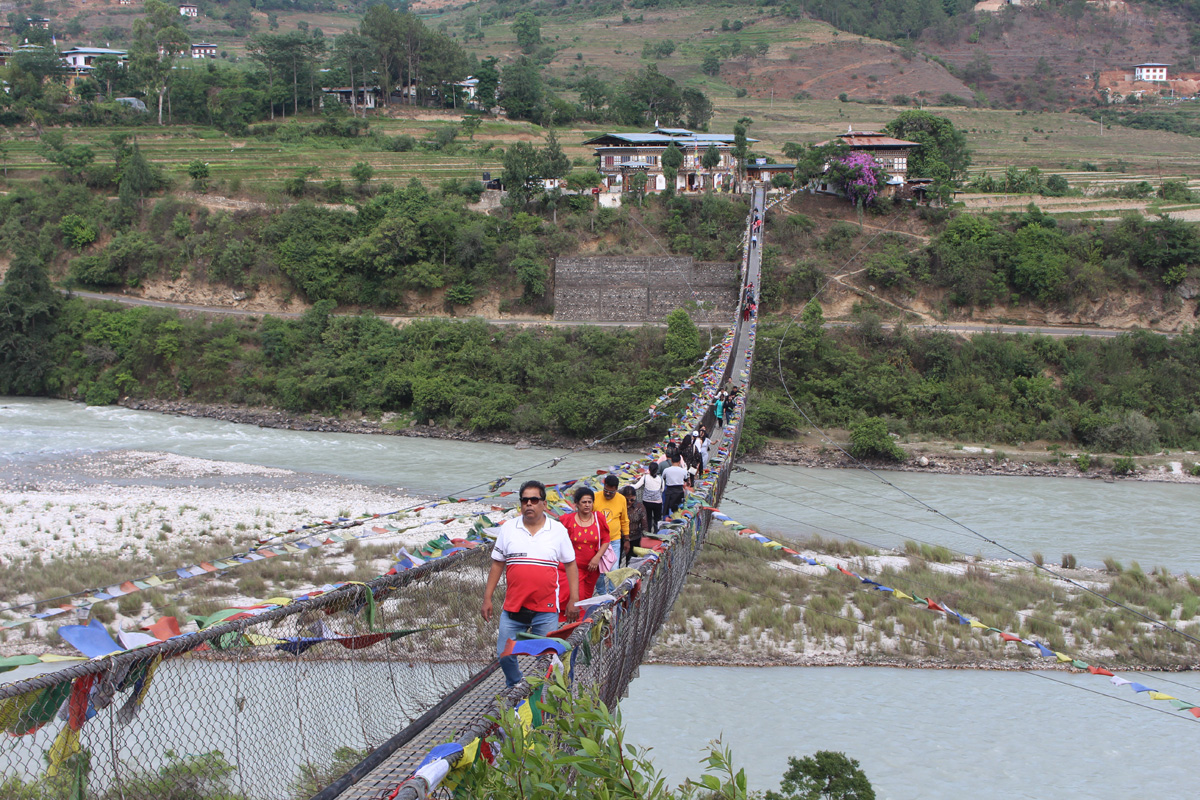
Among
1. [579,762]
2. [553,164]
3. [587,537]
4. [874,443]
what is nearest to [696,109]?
[553,164]

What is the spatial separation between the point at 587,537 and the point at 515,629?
0.69 m

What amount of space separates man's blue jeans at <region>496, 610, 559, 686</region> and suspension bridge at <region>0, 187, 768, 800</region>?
12 centimetres

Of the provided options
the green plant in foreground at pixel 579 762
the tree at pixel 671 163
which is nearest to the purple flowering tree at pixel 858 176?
the tree at pixel 671 163

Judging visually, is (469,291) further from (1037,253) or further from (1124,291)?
(1124,291)

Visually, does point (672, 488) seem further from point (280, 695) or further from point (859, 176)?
point (859, 176)

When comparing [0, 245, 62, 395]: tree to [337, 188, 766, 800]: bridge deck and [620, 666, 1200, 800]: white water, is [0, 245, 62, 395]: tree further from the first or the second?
[337, 188, 766, 800]: bridge deck

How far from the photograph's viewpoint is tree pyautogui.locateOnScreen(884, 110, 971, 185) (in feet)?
82.7

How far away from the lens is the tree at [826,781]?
6.40 metres

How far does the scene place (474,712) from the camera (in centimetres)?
406

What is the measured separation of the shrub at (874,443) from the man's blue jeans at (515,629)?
1488cm

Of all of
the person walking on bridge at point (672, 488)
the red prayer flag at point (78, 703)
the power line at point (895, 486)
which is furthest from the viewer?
the power line at point (895, 486)

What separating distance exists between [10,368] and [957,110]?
4410 centimetres

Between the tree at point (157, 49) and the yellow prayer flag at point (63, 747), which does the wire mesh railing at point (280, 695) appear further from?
the tree at point (157, 49)

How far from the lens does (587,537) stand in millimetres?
4789
